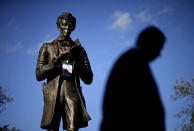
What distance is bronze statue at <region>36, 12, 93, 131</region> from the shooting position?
3984mm

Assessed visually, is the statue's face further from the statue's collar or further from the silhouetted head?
the silhouetted head

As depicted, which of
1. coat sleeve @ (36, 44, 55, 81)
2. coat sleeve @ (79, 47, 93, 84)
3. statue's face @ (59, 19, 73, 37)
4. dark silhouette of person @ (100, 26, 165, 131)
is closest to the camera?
coat sleeve @ (36, 44, 55, 81)

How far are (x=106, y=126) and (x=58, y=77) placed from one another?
2351 mm

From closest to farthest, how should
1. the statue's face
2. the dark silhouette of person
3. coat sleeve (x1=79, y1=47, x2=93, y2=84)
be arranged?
1. coat sleeve (x1=79, y1=47, x2=93, y2=84)
2. the statue's face
3. the dark silhouette of person

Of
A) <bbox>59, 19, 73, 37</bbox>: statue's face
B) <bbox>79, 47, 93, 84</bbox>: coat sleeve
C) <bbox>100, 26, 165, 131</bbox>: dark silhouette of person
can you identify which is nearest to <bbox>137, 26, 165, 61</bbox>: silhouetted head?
<bbox>100, 26, 165, 131</bbox>: dark silhouette of person

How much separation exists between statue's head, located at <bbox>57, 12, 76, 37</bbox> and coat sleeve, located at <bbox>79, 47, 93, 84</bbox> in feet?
1.80

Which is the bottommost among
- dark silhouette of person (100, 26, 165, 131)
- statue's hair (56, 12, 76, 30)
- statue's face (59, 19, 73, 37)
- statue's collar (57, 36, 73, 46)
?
dark silhouette of person (100, 26, 165, 131)

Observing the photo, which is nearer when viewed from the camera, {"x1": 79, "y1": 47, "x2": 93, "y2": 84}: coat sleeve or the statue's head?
{"x1": 79, "y1": 47, "x2": 93, "y2": 84}: coat sleeve

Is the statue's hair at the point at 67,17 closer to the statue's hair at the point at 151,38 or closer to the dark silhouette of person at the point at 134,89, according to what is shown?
the dark silhouette of person at the point at 134,89

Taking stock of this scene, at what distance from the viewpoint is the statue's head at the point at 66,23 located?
4621 mm

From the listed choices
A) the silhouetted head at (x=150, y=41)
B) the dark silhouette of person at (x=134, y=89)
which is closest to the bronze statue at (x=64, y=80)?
the dark silhouette of person at (x=134, y=89)

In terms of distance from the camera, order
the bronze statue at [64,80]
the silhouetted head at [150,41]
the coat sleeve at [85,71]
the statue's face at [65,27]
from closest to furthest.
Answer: the bronze statue at [64,80] < the coat sleeve at [85,71] < the statue's face at [65,27] < the silhouetted head at [150,41]

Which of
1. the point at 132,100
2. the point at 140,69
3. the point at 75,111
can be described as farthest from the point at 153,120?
the point at 75,111

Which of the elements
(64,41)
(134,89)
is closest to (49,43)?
(64,41)
